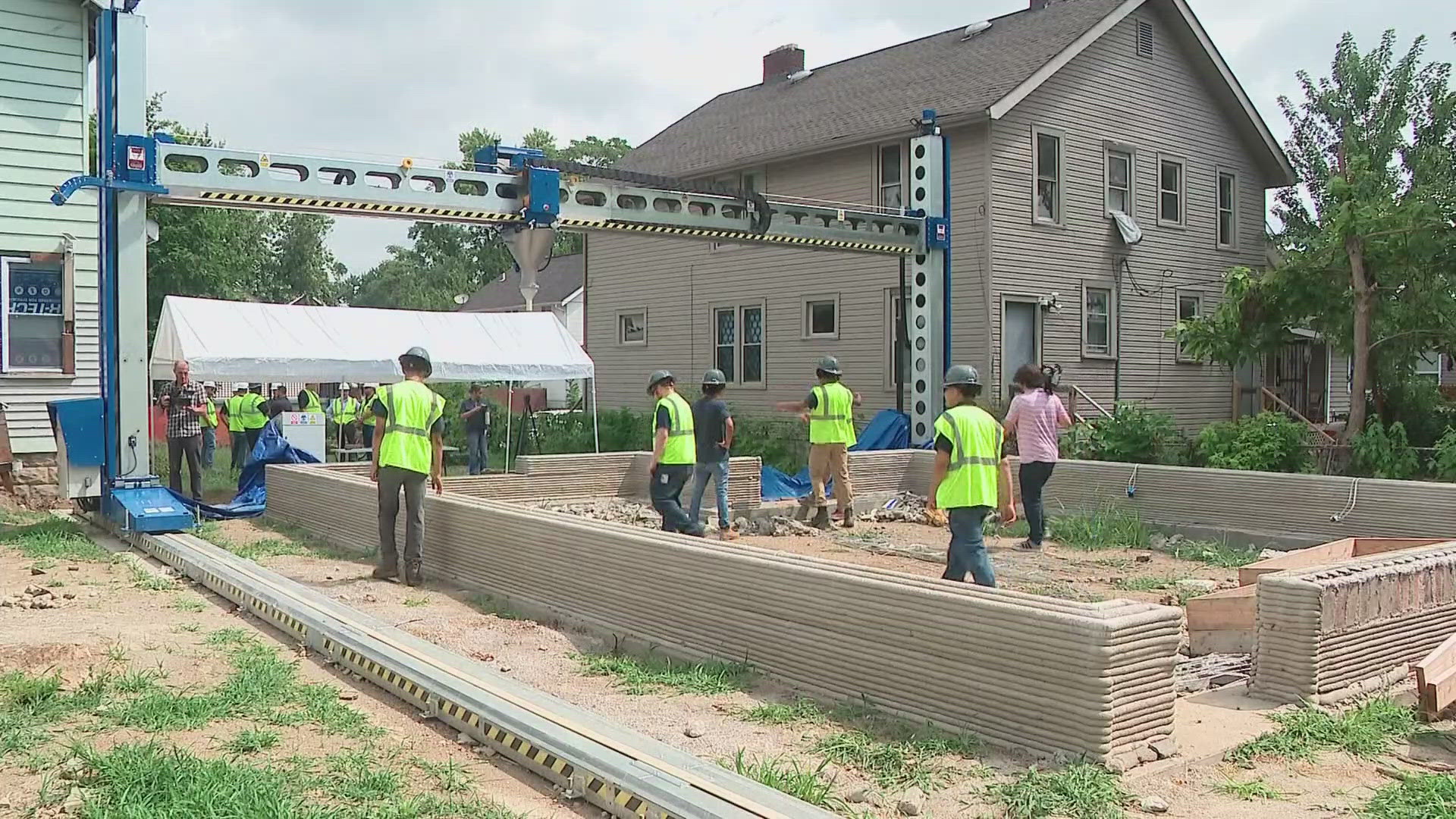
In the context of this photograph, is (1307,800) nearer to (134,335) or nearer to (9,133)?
(134,335)

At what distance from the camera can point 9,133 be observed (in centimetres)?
1402

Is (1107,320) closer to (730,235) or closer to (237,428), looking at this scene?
(730,235)

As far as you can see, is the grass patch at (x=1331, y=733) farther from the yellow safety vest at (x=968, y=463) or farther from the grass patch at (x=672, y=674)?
the grass patch at (x=672, y=674)

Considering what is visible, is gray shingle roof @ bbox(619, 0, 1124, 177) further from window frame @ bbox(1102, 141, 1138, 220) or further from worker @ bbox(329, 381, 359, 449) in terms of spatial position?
worker @ bbox(329, 381, 359, 449)

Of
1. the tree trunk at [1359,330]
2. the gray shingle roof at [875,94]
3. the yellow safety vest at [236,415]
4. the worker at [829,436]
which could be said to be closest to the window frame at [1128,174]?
the gray shingle roof at [875,94]

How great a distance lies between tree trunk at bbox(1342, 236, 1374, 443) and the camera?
544 inches

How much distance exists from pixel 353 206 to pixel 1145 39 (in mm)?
15091

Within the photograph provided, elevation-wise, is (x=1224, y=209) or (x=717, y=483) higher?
(x=1224, y=209)

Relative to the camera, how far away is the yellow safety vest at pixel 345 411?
2153 cm

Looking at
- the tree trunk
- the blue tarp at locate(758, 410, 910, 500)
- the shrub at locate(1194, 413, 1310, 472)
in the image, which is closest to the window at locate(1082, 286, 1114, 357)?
the blue tarp at locate(758, 410, 910, 500)

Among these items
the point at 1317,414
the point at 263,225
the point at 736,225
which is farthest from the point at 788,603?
the point at 263,225

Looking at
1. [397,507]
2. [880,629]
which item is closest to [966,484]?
[880,629]

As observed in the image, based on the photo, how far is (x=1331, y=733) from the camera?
527 centimetres

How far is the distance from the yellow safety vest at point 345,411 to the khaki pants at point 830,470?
426 inches
